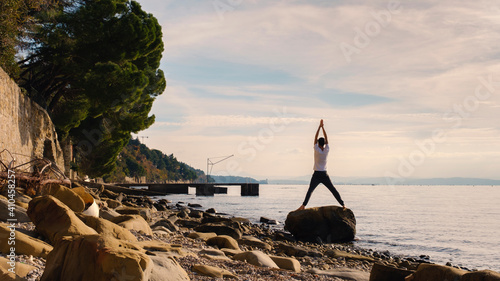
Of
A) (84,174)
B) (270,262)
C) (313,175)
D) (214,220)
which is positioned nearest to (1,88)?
(214,220)

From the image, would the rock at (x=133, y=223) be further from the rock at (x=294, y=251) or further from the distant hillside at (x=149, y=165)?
the distant hillside at (x=149, y=165)

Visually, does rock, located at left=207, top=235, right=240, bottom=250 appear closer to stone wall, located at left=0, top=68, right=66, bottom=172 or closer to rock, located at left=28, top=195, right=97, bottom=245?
rock, located at left=28, top=195, right=97, bottom=245

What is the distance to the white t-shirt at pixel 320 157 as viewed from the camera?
435 inches

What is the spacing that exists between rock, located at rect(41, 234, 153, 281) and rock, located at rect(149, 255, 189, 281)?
1.79 ft

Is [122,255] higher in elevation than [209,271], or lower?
higher

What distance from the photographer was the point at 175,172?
183 meters

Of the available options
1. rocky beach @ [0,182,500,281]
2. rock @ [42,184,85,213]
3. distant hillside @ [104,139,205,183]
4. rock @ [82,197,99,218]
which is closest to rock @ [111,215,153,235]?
rocky beach @ [0,182,500,281]

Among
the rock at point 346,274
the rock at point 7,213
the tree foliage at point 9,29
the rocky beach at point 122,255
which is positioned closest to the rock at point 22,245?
the rocky beach at point 122,255

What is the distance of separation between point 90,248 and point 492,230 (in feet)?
82.7

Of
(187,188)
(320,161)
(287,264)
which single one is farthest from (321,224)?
(187,188)

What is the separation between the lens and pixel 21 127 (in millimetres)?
17297

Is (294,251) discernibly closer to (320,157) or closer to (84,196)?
(320,157)

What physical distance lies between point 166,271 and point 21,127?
588 inches

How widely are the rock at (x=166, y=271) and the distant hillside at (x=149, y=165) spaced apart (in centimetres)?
9252
